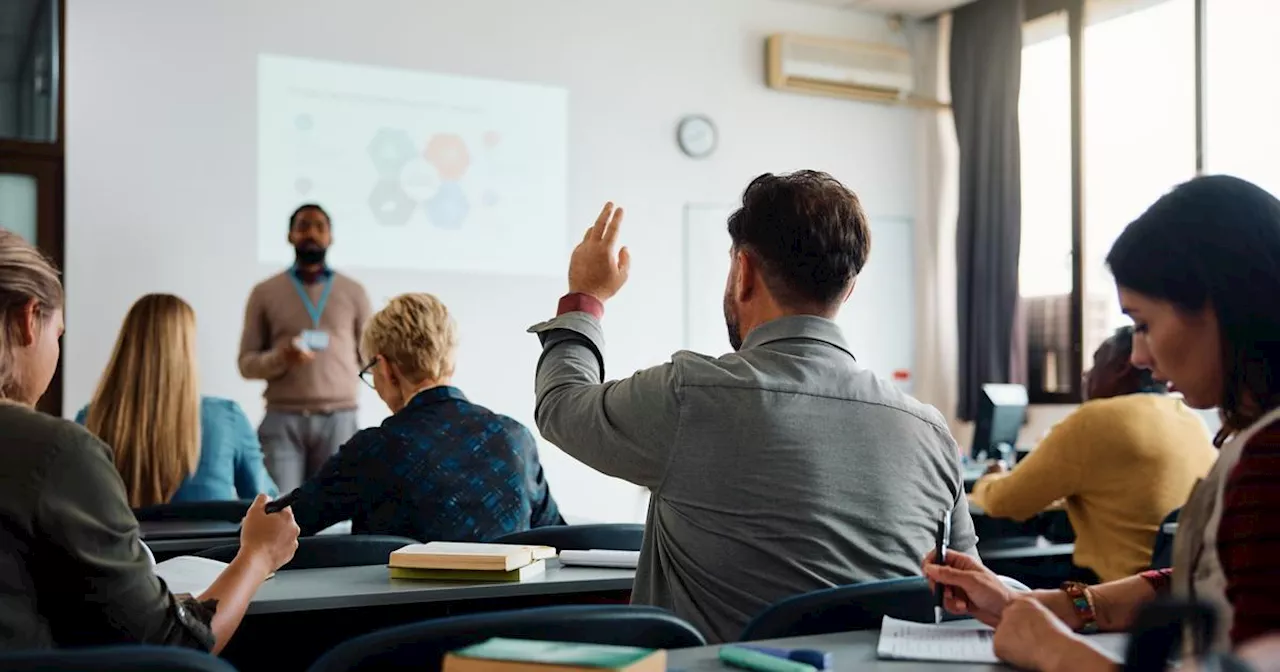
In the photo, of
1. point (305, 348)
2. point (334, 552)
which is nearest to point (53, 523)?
point (334, 552)

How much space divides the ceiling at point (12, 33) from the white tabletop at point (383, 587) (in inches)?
160

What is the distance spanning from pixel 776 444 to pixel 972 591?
1.20 ft

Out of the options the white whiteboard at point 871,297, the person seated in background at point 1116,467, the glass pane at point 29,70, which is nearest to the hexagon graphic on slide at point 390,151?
the glass pane at point 29,70

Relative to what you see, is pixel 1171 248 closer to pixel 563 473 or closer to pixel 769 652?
pixel 769 652

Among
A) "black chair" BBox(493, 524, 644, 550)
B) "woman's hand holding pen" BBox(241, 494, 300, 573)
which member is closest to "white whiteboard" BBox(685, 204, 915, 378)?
"black chair" BBox(493, 524, 644, 550)

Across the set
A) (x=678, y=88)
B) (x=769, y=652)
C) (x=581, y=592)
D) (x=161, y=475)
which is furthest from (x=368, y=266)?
(x=769, y=652)

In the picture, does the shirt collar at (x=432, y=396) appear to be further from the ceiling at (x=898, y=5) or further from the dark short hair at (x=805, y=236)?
the ceiling at (x=898, y=5)

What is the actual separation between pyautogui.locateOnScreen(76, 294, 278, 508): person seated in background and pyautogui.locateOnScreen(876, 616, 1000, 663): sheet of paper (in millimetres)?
2391

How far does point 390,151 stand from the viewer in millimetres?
6117

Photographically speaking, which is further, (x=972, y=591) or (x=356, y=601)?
(x=356, y=601)

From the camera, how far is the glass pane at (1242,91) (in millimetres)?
5822

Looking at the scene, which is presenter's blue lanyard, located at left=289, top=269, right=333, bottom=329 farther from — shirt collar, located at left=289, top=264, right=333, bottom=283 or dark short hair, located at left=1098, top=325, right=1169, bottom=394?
dark short hair, located at left=1098, top=325, right=1169, bottom=394

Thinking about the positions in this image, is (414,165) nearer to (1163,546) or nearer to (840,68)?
(840,68)

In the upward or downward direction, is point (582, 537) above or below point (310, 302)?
below
